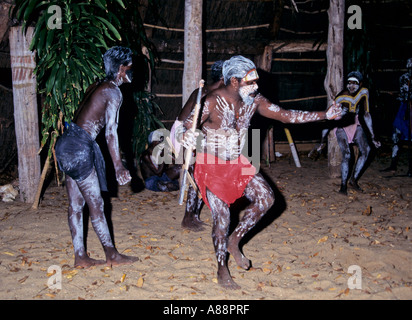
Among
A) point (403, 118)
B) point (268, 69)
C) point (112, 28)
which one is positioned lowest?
point (403, 118)

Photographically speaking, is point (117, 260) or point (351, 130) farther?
point (351, 130)

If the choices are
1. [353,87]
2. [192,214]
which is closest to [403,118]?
[353,87]

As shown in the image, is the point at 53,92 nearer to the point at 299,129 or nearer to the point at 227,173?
the point at 227,173

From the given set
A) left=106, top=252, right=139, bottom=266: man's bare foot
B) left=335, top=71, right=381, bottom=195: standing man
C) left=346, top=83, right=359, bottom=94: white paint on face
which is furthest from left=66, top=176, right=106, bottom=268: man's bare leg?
left=346, top=83, right=359, bottom=94: white paint on face

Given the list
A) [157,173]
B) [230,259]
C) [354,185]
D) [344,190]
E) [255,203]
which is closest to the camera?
[255,203]

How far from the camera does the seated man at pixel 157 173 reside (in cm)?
666

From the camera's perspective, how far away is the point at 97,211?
3824 mm

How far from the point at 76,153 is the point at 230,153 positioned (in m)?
1.40

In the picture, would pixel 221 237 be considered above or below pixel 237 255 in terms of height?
above

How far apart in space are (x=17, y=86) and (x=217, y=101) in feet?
10.4

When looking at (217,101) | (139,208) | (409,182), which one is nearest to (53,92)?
(139,208)

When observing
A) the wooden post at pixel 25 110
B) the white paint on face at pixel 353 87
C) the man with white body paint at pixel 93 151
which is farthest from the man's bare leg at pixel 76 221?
the white paint on face at pixel 353 87

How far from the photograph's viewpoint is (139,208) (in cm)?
586

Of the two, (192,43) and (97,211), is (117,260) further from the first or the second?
(192,43)
